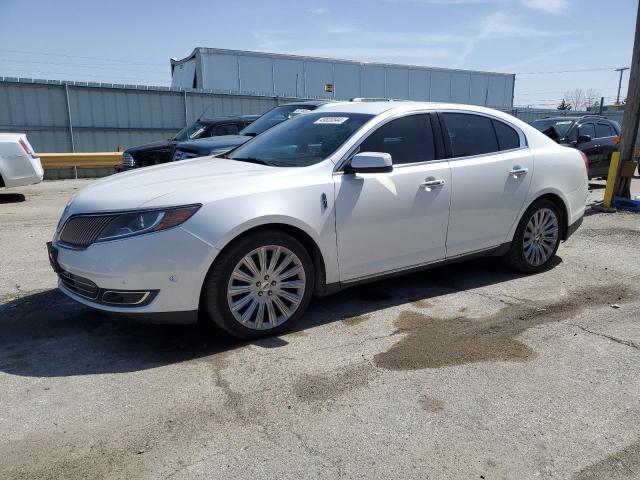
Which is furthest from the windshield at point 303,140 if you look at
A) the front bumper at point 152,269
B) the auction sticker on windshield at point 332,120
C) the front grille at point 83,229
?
the front grille at point 83,229

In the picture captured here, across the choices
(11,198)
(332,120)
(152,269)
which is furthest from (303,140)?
(11,198)

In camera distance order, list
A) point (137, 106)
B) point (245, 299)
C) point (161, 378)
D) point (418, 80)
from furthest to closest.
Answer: point (418, 80)
point (137, 106)
point (245, 299)
point (161, 378)

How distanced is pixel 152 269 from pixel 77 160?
1401cm

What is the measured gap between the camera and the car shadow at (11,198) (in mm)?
11023

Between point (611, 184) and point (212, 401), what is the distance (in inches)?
349

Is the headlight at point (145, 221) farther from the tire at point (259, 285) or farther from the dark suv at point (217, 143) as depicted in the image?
the dark suv at point (217, 143)

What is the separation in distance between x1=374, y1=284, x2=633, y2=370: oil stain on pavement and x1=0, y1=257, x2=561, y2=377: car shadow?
0.55m

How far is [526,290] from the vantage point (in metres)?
5.12

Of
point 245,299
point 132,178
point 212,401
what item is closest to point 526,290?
point 245,299

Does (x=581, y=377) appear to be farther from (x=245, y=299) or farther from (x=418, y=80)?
(x=418, y=80)

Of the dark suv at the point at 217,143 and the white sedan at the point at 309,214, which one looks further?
the dark suv at the point at 217,143

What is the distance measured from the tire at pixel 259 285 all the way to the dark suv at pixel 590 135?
9902mm

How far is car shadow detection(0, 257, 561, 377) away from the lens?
3594 millimetres

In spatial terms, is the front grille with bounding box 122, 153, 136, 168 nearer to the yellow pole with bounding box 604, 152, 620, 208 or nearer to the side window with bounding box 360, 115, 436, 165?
the side window with bounding box 360, 115, 436, 165
